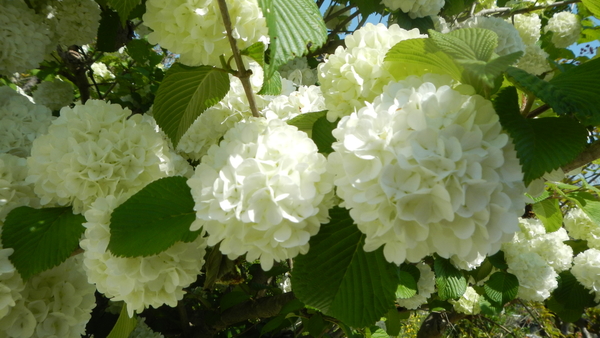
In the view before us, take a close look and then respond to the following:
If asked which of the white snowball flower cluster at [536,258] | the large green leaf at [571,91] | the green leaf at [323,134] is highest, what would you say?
the large green leaf at [571,91]

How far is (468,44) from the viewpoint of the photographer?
650 mm

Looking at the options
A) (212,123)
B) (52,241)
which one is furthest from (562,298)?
(52,241)

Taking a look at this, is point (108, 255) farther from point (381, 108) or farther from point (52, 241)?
point (381, 108)

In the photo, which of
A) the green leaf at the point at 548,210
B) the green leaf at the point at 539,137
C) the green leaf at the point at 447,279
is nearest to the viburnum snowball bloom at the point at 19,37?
the green leaf at the point at 539,137

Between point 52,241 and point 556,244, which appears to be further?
point 556,244

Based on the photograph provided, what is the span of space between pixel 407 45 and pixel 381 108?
0.15 meters

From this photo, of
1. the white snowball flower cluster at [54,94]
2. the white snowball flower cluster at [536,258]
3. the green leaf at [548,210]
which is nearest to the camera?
the green leaf at [548,210]

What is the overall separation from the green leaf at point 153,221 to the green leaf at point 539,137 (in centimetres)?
56

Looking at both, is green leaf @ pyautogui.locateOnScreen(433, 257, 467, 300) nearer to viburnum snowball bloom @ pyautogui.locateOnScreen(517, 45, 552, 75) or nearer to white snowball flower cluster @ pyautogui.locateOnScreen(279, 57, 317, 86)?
viburnum snowball bloom @ pyautogui.locateOnScreen(517, 45, 552, 75)

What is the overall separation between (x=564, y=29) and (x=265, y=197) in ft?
10.9

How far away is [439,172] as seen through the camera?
0.53m

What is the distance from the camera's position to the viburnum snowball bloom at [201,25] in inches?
34.4

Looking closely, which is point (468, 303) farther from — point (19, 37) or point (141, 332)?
point (19, 37)

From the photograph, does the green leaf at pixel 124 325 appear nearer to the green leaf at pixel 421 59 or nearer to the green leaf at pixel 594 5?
the green leaf at pixel 421 59
